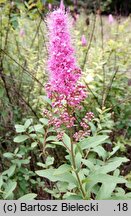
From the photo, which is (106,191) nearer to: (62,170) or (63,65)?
(62,170)

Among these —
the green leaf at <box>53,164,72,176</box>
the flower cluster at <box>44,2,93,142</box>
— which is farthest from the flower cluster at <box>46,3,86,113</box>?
the green leaf at <box>53,164,72,176</box>

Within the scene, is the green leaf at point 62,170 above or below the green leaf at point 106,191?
above

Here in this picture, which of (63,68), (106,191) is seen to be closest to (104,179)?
(106,191)

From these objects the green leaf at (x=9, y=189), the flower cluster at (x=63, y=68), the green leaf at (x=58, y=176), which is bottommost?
the green leaf at (x=9, y=189)

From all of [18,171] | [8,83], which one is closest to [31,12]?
[8,83]

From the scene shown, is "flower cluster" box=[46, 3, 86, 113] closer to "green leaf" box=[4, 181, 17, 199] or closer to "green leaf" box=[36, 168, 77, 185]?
"green leaf" box=[36, 168, 77, 185]

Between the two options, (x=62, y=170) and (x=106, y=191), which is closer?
(x=62, y=170)

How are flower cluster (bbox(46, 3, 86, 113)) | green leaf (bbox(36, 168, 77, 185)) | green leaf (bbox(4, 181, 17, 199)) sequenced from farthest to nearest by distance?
green leaf (bbox(4, 181, 17, 199)) → green leaf (bbox(36, 168, 77, 185)) → flower cluster (bbox(46, 3, 86, 113))

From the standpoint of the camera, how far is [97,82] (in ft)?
8.84

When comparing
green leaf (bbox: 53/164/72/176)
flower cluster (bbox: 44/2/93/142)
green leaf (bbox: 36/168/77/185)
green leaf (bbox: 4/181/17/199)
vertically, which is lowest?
green leaf (bbox: 4/181/17/199)

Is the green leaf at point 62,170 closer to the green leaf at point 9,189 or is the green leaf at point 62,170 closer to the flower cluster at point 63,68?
the flower cluster at point 63,68

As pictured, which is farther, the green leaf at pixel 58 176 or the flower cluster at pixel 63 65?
the green leaf at pixel 58 176

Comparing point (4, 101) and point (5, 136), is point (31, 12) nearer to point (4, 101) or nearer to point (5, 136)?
point (4, 101)

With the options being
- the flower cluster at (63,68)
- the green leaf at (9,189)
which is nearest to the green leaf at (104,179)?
the flower cluster at (63,68)
